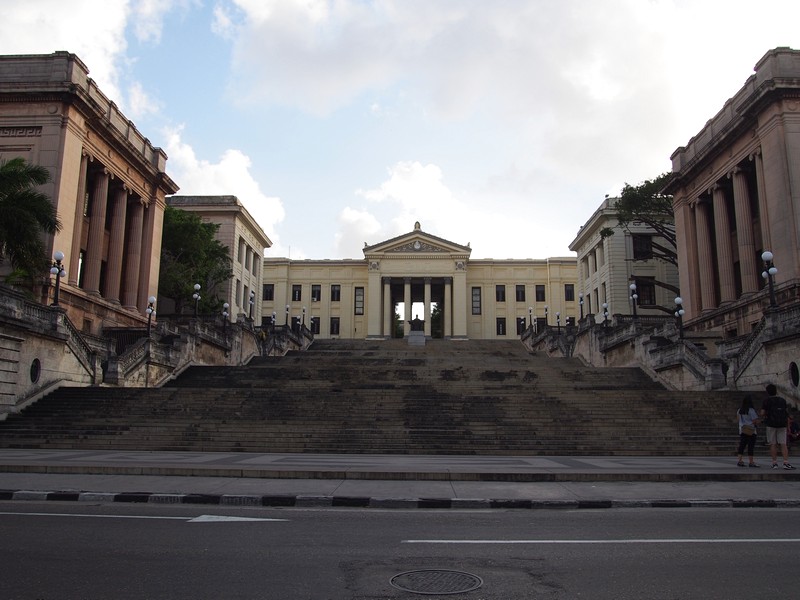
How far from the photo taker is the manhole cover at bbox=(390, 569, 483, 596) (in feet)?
16.7

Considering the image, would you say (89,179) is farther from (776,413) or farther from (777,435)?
(777,435)

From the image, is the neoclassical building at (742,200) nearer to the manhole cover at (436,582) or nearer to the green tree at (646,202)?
the green tree at (646,202)

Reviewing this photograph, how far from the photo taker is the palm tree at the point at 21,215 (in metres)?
22.6

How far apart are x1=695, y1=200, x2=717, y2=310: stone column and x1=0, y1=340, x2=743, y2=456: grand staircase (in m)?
22.7

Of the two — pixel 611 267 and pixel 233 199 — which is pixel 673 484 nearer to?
pixel 611 267

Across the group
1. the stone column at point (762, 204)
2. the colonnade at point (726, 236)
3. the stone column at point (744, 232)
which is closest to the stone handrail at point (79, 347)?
the stone column at point (762, 204)

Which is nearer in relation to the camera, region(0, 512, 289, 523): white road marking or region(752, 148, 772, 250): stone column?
region(0, 512, 289, 523): white road marking

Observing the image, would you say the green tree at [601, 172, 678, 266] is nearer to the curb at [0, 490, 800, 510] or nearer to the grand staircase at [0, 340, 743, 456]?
the grand staircase at [0, 340, 743, 456]

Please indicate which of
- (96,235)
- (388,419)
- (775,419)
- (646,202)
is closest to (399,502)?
(775,419)

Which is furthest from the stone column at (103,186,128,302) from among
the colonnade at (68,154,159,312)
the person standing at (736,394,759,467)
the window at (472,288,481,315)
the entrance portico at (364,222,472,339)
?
the window at (472,288,481,315)

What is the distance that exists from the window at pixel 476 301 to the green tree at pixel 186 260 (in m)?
39.3

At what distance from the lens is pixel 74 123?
3641cm

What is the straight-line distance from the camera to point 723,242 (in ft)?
141

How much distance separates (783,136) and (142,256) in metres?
41.1
